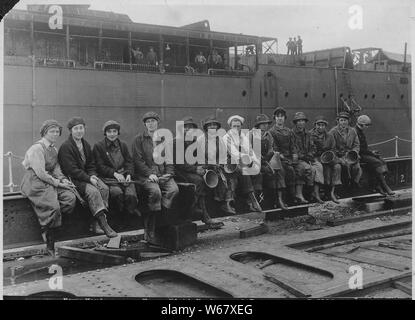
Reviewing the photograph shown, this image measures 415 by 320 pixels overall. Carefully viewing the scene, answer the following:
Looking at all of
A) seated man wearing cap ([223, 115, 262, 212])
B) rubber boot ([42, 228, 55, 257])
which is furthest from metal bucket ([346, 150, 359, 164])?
rubber boot ([42, 228, 55, 257])

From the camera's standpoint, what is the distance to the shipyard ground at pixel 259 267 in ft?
14.0

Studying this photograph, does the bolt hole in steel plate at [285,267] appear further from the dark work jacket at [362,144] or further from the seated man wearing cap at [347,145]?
the dark work jacket at [362,144]

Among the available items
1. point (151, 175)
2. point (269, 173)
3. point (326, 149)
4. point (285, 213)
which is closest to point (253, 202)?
point (269, 173)

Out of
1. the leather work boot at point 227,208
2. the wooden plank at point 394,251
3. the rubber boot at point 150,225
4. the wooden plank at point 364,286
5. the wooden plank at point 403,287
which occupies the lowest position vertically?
the wooden plank at point 403,287

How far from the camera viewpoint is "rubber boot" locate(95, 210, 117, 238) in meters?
5.32

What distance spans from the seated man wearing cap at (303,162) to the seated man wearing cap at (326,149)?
0.51 feet

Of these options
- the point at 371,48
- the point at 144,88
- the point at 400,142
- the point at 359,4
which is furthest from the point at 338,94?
the point at 359,4

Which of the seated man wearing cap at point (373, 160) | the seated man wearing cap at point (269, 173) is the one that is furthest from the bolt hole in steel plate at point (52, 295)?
the seated man wearing cap at point (373, 160)

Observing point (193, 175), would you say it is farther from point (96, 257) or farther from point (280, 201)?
point (280, 201)

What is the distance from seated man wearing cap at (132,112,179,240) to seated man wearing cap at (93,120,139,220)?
0.14 metres

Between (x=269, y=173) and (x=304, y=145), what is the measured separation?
1.14 metres

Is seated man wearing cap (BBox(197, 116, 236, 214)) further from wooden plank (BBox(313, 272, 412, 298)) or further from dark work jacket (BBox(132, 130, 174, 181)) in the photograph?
wooden plank (BBox(313, 272, 412, 298))
